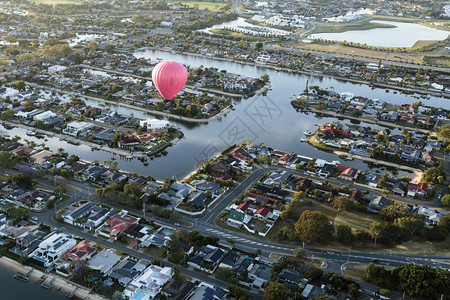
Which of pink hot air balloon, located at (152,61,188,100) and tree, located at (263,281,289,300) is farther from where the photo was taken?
pink hot air balloon, located at (152,61,188,100)

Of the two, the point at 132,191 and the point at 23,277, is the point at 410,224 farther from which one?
the point at 23,277

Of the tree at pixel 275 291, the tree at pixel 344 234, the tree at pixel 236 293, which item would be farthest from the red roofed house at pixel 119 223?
the tree at pixel 344 234

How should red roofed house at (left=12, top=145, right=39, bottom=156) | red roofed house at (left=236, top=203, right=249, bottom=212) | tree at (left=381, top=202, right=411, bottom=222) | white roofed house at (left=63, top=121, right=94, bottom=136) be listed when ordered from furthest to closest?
white roofed house at (left=63, top=121, right=94, bottom=136), red roofed house at (left=12, top=145, right=39, bottom=156), red roofed house at (left=236, top=203, right=249, bottom=212), tree at (left=381, top=202, right=411, bottom=222)

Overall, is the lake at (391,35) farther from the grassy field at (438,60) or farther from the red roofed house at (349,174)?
the red roofed house at (349,174)

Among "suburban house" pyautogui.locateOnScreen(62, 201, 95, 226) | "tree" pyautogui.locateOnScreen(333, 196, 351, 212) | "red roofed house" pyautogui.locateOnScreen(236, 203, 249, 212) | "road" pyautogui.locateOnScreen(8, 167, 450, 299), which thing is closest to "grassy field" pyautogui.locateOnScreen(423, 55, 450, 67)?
"tree" pyautogui.locateOnScreen(333, 196, 351, 212)

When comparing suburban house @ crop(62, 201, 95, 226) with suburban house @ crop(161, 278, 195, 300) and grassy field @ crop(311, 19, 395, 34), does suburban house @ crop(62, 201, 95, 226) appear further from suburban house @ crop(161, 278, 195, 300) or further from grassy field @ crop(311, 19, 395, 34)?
grassy field @ crop(311, 19, 395, 34)
